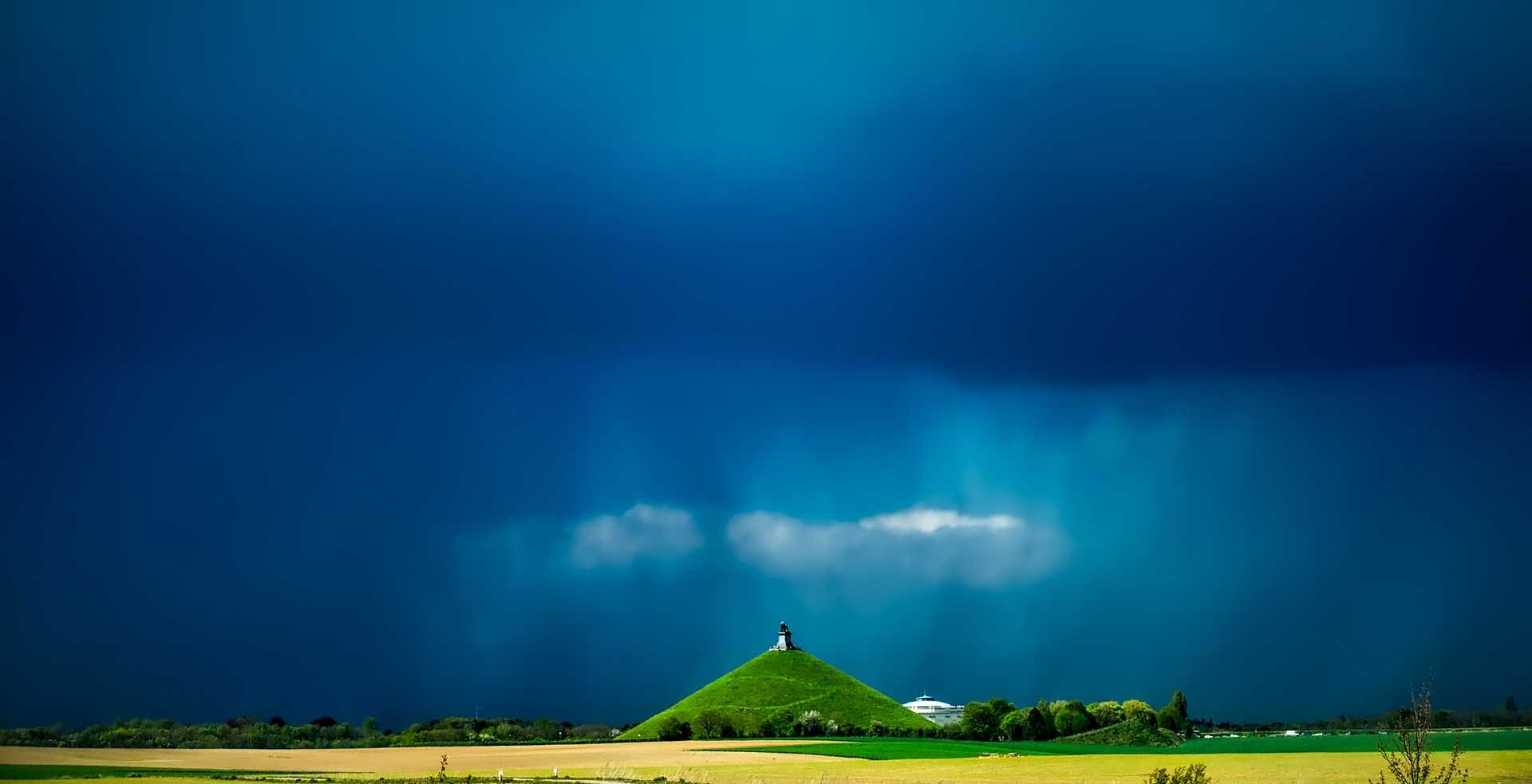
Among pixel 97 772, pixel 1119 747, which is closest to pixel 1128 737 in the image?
pixel 1119 747

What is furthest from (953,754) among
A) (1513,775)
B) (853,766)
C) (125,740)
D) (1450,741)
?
(125,740)

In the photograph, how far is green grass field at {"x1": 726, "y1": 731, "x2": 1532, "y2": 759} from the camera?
448 feet

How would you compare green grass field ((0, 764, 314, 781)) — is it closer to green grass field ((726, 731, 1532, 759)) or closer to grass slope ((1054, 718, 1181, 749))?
green grass field ((726, 731, 1532, 759))

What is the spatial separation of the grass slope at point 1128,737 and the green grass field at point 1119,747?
329 centimetres

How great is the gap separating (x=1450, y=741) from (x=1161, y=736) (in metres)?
47.3

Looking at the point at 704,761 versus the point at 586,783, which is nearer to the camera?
the point at 586,783

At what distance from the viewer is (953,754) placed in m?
144

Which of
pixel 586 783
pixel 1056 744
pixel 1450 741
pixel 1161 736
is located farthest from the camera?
pixel 1161 736

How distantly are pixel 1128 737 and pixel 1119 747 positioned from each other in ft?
53.2

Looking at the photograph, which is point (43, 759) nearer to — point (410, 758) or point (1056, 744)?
point (410, 758)

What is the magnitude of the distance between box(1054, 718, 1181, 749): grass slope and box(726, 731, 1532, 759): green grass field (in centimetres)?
329

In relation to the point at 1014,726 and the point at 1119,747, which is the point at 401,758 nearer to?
the point at 1119,747

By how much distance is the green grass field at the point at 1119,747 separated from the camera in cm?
13650

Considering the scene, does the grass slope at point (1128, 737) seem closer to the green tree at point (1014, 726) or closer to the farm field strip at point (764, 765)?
the green tree at point (1014, 726)
